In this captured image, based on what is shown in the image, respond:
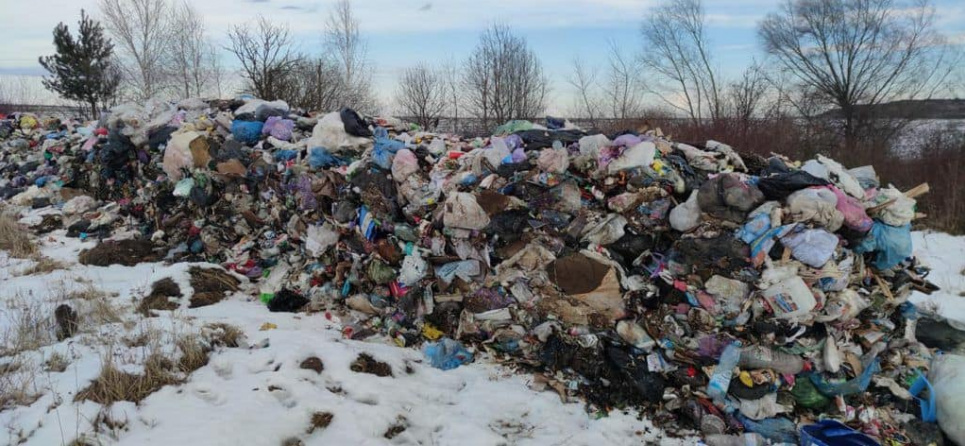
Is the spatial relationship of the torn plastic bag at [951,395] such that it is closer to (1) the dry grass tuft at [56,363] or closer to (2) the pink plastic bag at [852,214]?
(2) the pink plastic bag at [852,214]

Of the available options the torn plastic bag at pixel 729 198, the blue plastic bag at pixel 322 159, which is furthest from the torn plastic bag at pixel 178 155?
the torn plastic bag at pixel 729 198

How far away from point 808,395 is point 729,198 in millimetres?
1185

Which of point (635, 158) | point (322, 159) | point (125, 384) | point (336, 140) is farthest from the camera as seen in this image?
point (336, 140)

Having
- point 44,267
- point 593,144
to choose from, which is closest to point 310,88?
point 44,267

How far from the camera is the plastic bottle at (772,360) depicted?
2.94 meters

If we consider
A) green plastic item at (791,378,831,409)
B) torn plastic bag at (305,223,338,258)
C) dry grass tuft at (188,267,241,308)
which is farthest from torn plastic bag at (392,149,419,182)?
green plastic item at (791,378,831,409)

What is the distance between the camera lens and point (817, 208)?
2.92m

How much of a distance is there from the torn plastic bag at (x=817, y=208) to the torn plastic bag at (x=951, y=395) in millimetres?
1068

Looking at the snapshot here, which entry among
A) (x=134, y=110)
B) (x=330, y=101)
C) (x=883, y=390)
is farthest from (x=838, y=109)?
(x=134, y=110)

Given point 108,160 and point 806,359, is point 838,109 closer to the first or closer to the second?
point 806,359

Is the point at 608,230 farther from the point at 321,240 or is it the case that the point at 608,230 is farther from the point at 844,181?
the point at 321,240

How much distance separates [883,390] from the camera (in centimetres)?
309

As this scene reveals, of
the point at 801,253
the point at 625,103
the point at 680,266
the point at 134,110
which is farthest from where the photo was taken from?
the point at 625,103

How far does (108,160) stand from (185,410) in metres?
5.52
